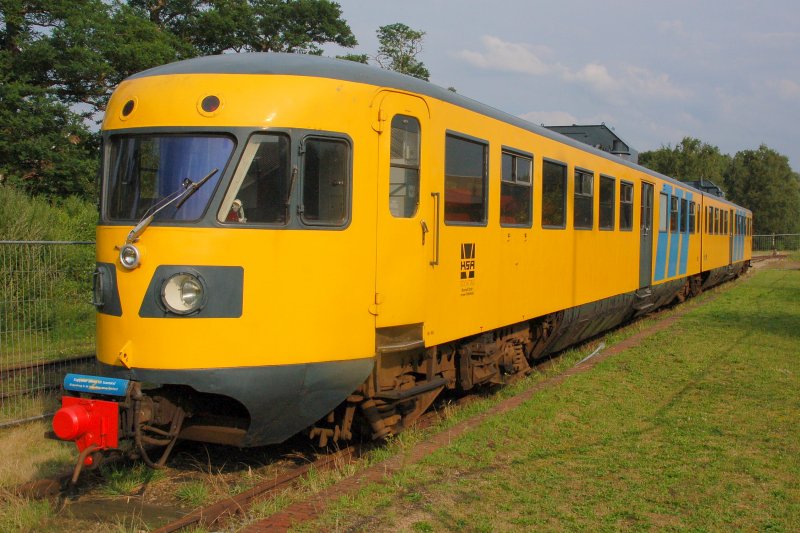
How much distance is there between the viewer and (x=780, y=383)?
865cm

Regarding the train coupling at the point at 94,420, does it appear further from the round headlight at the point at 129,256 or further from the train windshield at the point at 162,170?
the train windshield at the point at 162,170

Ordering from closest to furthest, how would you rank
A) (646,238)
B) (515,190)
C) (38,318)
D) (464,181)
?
(464,181)
(515,190)
(38,318)
(646,238)

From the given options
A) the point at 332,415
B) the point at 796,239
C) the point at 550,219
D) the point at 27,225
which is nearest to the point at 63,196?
the point at 27,225

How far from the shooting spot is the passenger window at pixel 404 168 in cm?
595

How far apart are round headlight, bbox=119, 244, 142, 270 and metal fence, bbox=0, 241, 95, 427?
11.7ft

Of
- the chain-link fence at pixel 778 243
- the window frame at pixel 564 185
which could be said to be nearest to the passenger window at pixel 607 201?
the window frame at pixel 564 185

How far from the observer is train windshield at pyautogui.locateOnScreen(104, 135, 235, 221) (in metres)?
5.13

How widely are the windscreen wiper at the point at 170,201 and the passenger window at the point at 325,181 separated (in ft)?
2.18

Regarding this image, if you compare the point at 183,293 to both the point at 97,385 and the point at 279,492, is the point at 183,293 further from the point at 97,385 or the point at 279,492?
the point at 279,492

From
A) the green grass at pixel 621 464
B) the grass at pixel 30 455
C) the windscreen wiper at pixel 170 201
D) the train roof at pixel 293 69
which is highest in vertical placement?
the train roof at pixel 293 69

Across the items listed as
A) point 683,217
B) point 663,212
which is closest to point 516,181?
point 663,212

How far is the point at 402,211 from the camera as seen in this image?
6027 millimetres

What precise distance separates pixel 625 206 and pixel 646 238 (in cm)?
158

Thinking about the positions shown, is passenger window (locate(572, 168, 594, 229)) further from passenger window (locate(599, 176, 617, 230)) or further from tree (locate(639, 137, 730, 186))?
tree (locate(639, 137, 730, 186))
